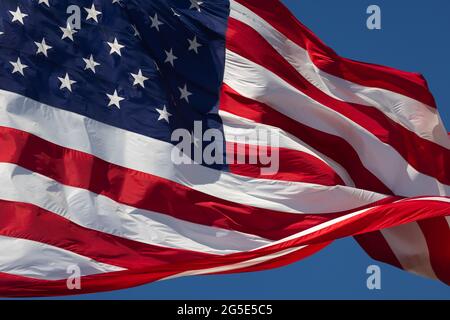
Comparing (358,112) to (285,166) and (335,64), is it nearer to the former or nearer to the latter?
(335,64)

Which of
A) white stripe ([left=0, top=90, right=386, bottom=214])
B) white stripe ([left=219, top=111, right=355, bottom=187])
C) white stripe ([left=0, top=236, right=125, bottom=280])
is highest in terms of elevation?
white stripe ([left=219, top=111, right=355, bottom=187])

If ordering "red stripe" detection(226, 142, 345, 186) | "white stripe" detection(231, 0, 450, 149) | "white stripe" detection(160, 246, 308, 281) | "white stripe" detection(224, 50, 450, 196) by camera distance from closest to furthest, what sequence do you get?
1. "white stripe" detection(160, 246, 308, 281)
2. "red stripe" detection(226, 142, 345, 186)
3. "white stripe" detection(224, 50, 450, 196)
4. "white stripe" detection(231, 0, 450, 149)

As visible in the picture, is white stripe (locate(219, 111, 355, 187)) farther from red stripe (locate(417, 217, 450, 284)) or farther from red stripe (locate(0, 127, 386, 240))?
red stripe (locate(417, 217, 450, 284))

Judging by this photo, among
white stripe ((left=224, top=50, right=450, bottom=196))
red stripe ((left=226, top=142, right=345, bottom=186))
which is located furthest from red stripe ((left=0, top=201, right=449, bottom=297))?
white stripe ((left=224, top=50, right=450, bottom=196))

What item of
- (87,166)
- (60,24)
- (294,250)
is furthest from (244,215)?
(60,24)

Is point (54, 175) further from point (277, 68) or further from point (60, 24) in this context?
point (277, 68)

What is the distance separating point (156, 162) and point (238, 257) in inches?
61.6

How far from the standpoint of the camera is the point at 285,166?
704 inches

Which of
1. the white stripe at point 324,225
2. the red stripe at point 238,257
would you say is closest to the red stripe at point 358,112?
the white stripe at point 324,225

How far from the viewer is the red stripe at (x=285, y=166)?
17781mm

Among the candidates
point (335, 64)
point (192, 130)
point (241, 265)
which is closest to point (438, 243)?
point (335, 64)

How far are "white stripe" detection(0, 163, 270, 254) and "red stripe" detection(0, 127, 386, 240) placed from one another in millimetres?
87

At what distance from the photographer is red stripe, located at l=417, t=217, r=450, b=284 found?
1827 centimetres

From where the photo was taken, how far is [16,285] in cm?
1598
